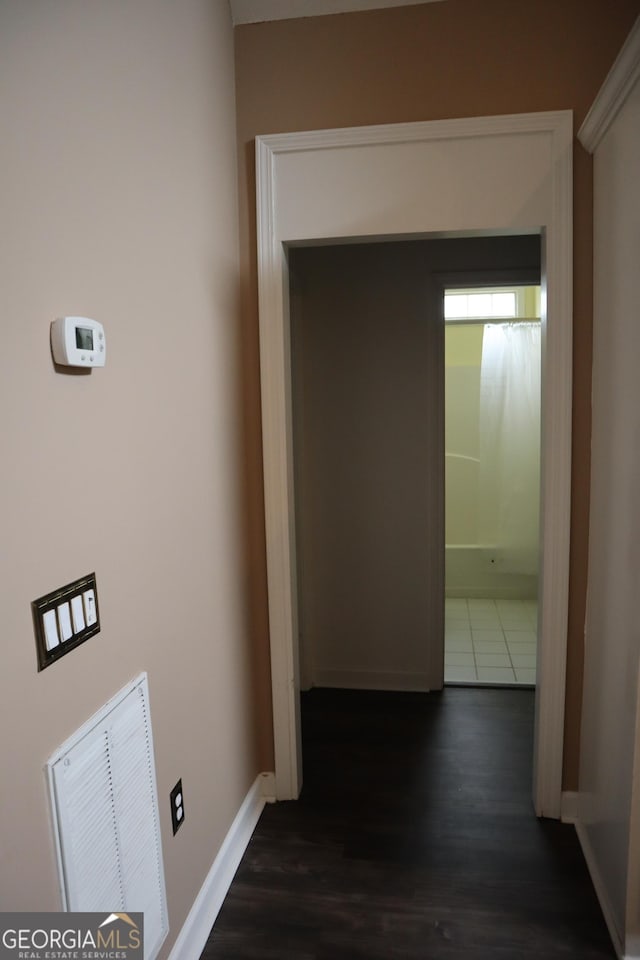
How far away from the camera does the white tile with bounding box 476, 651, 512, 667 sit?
11.5 feet

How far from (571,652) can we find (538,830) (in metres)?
0.64

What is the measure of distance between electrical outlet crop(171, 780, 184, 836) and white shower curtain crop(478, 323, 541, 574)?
11.5ft

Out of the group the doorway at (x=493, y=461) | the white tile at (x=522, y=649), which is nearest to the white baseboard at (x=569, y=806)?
the white tile at (x=522, y=649)

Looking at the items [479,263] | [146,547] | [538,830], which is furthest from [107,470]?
[479,263]

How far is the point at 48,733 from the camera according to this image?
103 cm

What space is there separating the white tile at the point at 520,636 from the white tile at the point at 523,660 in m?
0.24

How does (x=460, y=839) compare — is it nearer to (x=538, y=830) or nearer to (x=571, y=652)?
(x=538, y=830)

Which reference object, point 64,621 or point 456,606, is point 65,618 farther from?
point 456,606

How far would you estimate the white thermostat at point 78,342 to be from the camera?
3.38 ft

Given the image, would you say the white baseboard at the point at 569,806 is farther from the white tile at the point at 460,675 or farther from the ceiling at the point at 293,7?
the ceiling at the point at 293,7

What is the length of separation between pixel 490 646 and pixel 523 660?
0.26m

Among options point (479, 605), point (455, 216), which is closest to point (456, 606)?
point (479, 605)

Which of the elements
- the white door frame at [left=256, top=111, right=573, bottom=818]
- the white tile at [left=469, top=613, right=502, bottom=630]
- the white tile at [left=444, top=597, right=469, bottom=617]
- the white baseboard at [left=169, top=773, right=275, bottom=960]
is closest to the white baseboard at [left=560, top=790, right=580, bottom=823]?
the white door frame at [left=256, top=111, right=573, bottom=818]

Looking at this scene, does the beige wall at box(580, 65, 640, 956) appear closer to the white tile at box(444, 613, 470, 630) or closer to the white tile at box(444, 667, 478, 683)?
the white tile at box(444, 667, 478, 683)
